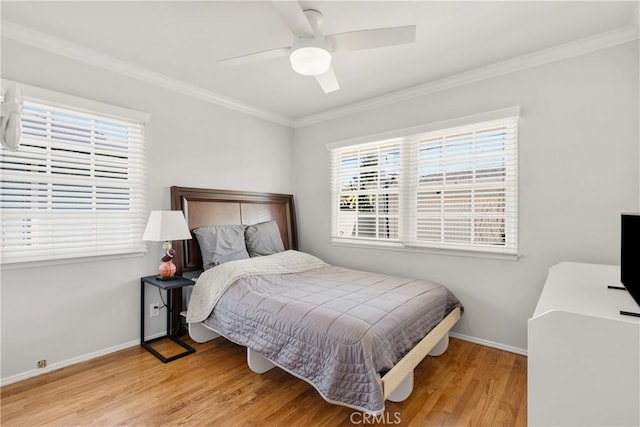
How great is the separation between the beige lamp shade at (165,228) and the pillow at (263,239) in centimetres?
87

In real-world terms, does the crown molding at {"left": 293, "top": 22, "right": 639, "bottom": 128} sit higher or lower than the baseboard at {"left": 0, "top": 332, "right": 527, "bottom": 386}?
higher

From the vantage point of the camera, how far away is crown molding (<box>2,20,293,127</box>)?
7.27ft

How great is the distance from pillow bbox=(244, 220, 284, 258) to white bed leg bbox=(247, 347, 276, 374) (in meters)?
1.29

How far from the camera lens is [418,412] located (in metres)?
1.89

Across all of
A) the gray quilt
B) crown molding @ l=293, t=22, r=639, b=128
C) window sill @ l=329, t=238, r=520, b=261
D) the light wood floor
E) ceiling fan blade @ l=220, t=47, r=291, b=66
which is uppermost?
crown molding @ l=293, t=22, r=639, b=128

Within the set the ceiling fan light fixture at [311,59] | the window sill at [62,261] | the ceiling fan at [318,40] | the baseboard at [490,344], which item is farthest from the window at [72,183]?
the baseboard at [490,344]

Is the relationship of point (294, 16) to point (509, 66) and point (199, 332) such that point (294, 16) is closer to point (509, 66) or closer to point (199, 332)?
point (509, 66)

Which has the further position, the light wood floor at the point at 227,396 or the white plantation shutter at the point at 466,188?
the white plantation shutter at the point at 466,188

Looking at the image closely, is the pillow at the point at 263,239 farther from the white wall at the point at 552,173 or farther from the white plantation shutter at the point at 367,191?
the white wall at the point at 552,173

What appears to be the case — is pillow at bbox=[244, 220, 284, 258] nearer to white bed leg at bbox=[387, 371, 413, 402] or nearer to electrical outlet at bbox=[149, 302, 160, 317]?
electrical outlet at bbox=[149, 302, 160, 317]

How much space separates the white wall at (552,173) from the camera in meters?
2.25

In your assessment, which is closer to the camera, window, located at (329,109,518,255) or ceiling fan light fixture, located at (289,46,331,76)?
ceiling fan light fixture, located at (289,46,331,76)

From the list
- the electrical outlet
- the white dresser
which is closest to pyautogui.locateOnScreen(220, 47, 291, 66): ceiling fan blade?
the white dresser

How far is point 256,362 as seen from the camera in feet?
7.59
